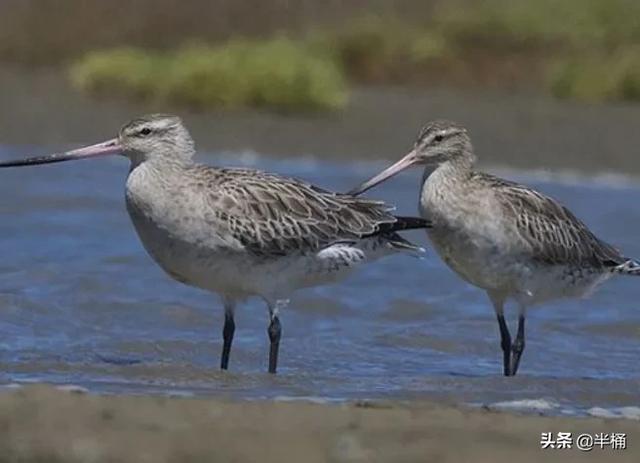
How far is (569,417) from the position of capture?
9.40 m

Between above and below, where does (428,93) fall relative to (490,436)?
above

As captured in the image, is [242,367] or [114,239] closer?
[242,367]

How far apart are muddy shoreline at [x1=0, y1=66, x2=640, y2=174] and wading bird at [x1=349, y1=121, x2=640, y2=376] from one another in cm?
965

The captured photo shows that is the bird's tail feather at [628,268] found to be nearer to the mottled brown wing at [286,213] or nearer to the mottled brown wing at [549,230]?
the mottled brown wing at [549,230]

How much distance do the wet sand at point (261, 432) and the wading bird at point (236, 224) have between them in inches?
97.5

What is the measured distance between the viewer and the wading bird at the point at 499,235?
39.1 feet

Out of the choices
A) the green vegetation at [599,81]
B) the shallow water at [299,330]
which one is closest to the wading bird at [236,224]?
the shallow water at [299,330]

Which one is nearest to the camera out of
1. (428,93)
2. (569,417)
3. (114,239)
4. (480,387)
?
(569,417)

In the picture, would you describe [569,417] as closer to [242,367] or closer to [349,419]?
[349,419]

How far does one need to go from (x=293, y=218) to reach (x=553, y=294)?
1713mm

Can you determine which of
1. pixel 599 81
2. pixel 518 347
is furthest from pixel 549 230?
pixel 599 81

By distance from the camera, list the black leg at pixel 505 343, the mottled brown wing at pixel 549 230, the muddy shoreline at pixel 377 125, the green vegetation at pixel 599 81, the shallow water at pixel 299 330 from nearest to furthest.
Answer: the shallow water at pixel 299 330, the mottled brown wing at pixel 549 230, the black leg at pixel 505 343, the muddy shoreline at pixel 377 125, the green vegetation at pixel 599 81

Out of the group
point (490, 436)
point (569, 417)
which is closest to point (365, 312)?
point (569, 417)

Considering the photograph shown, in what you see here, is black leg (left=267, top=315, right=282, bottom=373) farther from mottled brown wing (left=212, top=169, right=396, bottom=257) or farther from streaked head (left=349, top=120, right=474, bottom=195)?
streaked head (left=349, top=120, right=474, bottom=195)
